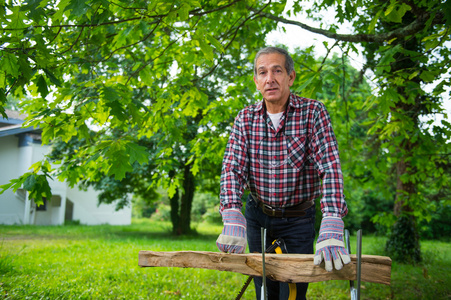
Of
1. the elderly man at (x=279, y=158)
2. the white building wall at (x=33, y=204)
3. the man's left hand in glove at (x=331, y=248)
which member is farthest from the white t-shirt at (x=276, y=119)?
the white building wall at (x=33, y=204)

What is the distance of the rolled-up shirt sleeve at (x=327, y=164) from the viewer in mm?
1897

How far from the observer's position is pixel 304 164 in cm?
233

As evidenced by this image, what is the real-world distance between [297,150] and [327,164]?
271 mm

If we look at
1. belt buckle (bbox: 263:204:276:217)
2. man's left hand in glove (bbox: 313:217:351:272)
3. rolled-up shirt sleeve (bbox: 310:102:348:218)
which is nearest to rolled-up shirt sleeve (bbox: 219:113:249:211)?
belt buckle (bbox: 263:204:276:217)

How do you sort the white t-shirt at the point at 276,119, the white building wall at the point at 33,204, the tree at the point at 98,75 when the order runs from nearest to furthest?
the white t-shirt at the point at 276,119, the tree at the point at 98,75, the white building wall at the point at 33,204

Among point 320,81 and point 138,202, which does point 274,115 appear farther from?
point 138,202

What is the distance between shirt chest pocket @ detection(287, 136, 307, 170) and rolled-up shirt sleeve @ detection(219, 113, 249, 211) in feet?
0.92

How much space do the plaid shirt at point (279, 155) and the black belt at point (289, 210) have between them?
0.03 m

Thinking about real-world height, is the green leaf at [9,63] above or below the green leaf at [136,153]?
above

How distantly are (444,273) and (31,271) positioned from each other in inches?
326

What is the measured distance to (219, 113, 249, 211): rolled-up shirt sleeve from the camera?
2.11m

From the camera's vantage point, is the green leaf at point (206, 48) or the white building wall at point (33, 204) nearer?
the green leaf at point (206, 48)

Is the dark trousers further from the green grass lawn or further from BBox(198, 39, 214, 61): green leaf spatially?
the green grass lawn

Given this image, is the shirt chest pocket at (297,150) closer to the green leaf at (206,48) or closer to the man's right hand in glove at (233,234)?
the man's right hand in glove at (233,234)
